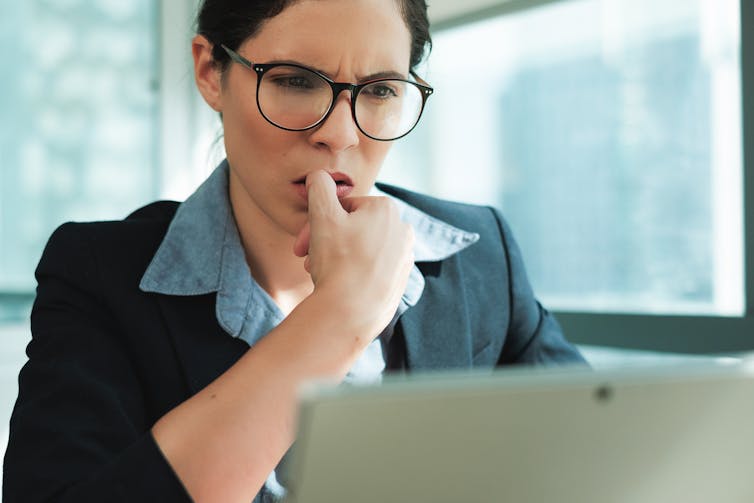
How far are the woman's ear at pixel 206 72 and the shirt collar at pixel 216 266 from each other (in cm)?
12

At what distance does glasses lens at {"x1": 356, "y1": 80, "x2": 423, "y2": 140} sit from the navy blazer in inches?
10.5

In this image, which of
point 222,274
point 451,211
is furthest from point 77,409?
point 451,211

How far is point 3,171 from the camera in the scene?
8.02 feet

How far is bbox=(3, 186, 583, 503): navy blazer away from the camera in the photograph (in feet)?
2.79

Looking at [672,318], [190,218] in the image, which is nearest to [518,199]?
[672,318]

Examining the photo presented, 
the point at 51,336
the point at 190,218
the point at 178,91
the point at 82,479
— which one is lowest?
the point at 82,479

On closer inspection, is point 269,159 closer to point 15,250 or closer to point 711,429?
point 711,429

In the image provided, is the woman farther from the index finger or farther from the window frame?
the window frame

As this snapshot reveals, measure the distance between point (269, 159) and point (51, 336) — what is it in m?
0.36

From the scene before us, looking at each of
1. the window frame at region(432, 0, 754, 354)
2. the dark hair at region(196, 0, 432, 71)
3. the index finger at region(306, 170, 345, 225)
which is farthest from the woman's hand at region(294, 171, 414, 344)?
the window frame at region(432, 0, 754, 354)

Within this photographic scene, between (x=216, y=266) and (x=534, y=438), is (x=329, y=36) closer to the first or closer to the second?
(x=216, y=266)

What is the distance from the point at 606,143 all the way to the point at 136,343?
131 cm

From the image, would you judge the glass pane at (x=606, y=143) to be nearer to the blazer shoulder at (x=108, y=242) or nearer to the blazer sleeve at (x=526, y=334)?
the blazer sleeve at (x=526, y=334)

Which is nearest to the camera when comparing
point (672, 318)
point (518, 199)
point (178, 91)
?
point (672, 318)
